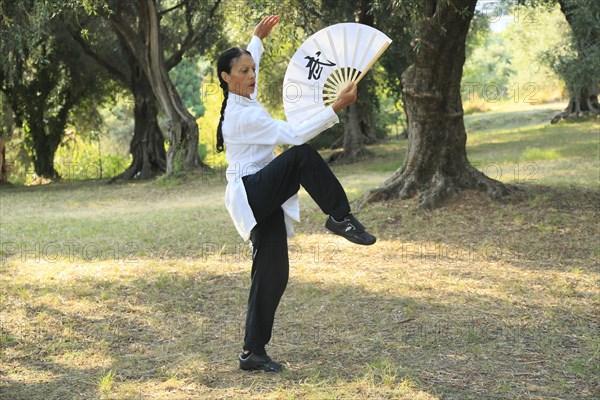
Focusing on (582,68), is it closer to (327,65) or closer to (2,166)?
(327,65)

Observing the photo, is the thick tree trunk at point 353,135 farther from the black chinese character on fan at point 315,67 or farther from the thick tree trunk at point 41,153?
the black chinese character on fan at point 315,67

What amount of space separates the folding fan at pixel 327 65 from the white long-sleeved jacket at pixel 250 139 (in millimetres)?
300

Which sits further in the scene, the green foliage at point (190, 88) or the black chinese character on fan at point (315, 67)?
the green foliage at point (190, 88)

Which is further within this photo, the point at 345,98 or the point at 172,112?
the point at 172,112

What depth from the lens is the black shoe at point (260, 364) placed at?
168 inches

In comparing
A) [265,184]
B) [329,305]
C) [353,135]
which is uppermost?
[265,184]

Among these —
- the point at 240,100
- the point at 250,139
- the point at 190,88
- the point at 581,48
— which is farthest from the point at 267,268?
the point at 190,88

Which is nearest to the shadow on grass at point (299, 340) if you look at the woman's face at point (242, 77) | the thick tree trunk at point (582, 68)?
the woman's face at point (242, 77)

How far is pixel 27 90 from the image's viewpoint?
21.7m

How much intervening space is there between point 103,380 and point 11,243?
5.42m

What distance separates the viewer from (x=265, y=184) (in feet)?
13.0

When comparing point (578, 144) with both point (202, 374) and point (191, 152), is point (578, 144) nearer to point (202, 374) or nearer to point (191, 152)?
point (191, 152)

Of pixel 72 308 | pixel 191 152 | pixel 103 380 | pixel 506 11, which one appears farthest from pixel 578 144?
pixel 103 380

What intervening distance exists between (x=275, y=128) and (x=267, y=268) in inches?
31.2
